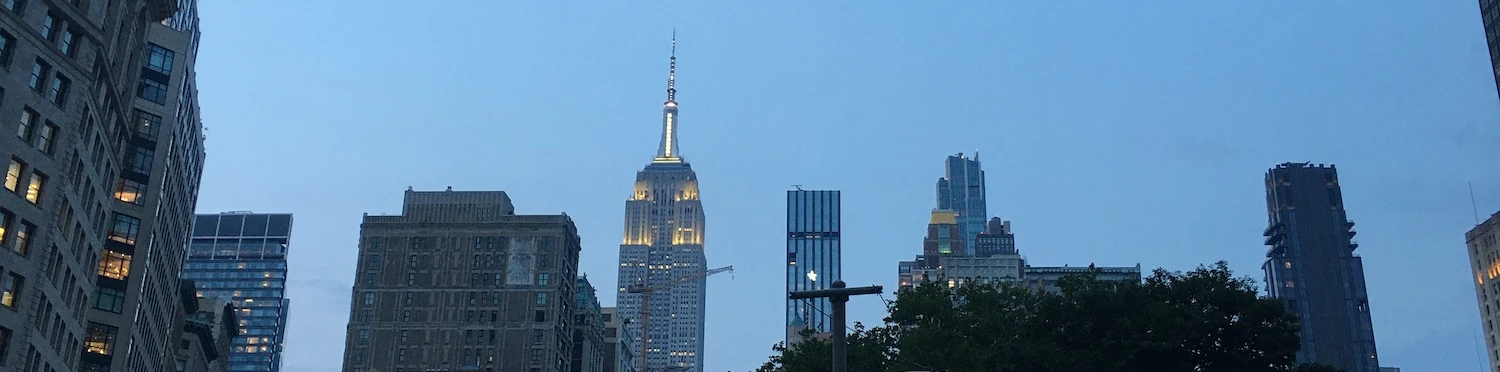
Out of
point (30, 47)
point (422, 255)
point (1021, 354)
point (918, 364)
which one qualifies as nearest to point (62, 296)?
point (30, 47)

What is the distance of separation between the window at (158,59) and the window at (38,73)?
29.4 m

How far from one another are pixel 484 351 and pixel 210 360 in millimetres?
33079

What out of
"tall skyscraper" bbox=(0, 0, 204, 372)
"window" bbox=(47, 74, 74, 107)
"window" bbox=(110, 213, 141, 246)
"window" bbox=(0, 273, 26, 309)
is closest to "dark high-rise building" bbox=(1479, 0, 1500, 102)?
"tall skyscraper" bbox=(0, 0, 204, 372)

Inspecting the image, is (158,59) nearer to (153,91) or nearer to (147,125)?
(153,91)

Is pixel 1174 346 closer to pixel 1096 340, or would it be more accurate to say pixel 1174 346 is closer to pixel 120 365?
pixel 1096 340

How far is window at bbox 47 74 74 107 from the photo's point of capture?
6494 centimetres

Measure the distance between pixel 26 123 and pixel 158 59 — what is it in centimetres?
3272

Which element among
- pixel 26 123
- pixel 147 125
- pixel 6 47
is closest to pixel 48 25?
pixel 6 47

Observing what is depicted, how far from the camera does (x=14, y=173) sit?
204ft

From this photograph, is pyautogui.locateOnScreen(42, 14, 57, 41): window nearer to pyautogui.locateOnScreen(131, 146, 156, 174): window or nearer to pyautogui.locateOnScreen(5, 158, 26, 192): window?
pyautogui.locateOnScreen(5, 158, 26, 192): window

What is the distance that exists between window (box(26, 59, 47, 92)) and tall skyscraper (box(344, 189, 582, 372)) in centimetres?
10761

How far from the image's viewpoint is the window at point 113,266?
291 feet

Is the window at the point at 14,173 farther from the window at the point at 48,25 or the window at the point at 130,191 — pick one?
the window at the point at 130,191

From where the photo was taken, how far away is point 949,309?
72438 millimetres
